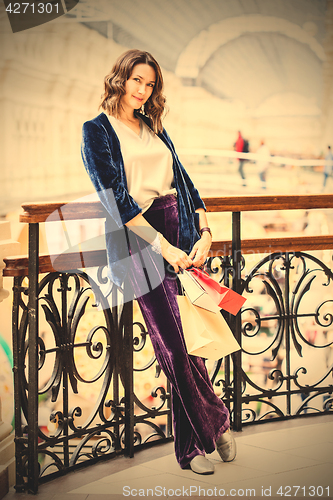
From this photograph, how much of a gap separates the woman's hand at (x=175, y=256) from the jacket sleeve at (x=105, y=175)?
16cm

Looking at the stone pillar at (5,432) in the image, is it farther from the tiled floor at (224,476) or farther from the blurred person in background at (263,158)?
the blurred person in background at (263,158)

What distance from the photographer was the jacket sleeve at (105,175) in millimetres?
1556

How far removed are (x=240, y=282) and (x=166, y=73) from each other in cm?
579

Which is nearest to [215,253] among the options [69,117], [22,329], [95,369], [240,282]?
[240,282]

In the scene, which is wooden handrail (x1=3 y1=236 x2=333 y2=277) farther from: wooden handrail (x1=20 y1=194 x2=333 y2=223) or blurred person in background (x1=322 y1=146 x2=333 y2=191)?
blurred person in background (x1=322 y1=146 x2=333 y2=191)

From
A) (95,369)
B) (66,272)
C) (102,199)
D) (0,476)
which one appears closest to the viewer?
(102,199)

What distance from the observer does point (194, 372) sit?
68.5 inches

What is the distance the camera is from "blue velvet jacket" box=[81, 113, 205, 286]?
61.4 inches

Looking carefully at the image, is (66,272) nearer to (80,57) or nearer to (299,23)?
(80,57)

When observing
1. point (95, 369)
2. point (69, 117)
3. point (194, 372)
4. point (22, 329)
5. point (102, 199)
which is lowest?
point (95, 369)

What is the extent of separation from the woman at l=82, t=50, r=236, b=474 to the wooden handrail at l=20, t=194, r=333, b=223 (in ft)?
0.41

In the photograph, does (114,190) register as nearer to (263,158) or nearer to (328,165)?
(263,158)

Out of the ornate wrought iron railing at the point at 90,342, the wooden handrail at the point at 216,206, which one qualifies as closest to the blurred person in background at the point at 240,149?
the ornate wrought iron railing at the point at 90,342

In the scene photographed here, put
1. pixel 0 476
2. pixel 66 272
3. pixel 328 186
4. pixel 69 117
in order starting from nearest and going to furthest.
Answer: pixel 0 476
pixel 66 272
pixel 69 117
pixel 328 186
